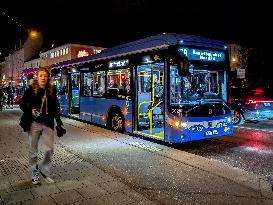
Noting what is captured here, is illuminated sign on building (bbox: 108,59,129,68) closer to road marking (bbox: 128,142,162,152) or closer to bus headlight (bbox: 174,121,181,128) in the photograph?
road marking (bbox: 128,142,162,152)

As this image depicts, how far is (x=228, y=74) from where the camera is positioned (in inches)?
404

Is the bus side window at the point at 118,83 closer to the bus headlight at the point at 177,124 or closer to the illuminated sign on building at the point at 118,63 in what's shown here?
the illuminated sign on building at the point at 118,63

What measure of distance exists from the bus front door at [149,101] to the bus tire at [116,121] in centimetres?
88

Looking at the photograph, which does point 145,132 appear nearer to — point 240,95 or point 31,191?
point 31,191

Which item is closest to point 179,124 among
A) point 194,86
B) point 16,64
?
point 194,86

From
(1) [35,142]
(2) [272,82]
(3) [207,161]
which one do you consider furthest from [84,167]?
(2) [272,82]

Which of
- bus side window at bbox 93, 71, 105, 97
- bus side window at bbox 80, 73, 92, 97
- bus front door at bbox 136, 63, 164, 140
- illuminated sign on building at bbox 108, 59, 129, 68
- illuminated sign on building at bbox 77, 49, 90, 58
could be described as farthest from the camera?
illuminated sign on building at bbox 77, 49, 90, 58

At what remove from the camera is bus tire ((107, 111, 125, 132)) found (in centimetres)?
1210

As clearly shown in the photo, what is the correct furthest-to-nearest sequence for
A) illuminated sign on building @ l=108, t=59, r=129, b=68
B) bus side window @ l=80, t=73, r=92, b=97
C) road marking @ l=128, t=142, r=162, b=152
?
bus side window @ l=80, t=73, r=92, b=97
illuminated sign on building @ l=108, t=59, r=129, b=68
road marking @ l=128, t=142, r=162, b=152

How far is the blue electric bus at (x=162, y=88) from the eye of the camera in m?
9.29

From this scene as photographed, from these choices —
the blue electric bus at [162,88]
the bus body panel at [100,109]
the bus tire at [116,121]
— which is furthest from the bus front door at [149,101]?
the bus tire at [116,121]

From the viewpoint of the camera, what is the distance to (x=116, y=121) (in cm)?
1250

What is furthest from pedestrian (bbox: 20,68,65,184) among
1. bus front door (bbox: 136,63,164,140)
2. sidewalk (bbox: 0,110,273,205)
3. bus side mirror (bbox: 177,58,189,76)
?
bus front door (bbox: 136,63,164,140)

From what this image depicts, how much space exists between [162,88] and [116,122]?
3.15 m
